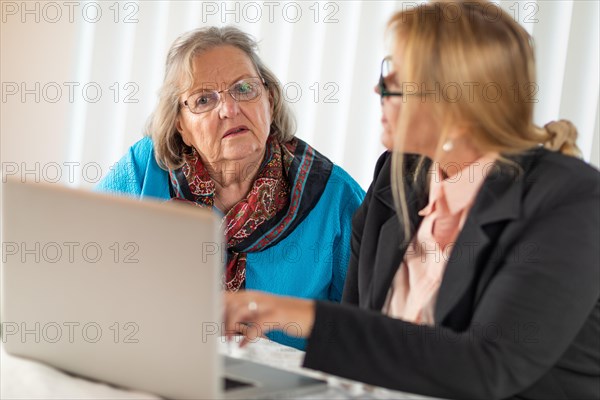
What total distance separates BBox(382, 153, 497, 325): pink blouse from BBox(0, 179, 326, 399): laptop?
331mm

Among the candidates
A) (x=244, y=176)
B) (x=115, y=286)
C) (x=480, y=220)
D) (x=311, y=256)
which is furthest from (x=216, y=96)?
(x=115, y=286)

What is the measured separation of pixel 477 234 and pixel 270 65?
166cm

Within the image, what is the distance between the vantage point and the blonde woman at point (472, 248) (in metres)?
1.24

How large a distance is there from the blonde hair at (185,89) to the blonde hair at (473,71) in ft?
2.68

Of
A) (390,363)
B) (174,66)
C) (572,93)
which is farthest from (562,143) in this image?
(572,93)

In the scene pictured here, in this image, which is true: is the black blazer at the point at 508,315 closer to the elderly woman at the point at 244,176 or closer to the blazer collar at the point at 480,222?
the blazer collar at the point at 480,222

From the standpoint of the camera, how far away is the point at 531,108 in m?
1.42

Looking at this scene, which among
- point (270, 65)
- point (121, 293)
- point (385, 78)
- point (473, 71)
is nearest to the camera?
point (121, 293)

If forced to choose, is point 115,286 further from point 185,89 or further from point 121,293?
point 185,89

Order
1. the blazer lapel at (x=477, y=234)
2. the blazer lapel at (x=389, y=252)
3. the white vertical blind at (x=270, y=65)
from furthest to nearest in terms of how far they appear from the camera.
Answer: the white vertical blind at (x=270, y=65) → the blazer lapel at (x=389, y=252) → the blazer lapel at (x=477, y=234)

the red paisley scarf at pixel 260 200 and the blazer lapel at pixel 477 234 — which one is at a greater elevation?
the blazer lapel at pixel 477 234

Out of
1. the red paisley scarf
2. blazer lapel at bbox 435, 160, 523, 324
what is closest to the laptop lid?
blazer lapel at bbox 435, 160, 523, 324

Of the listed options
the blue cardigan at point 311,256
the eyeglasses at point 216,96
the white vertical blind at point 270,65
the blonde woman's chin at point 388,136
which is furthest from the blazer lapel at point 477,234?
the white vertical blind at point 270,65

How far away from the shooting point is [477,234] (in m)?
1.38
